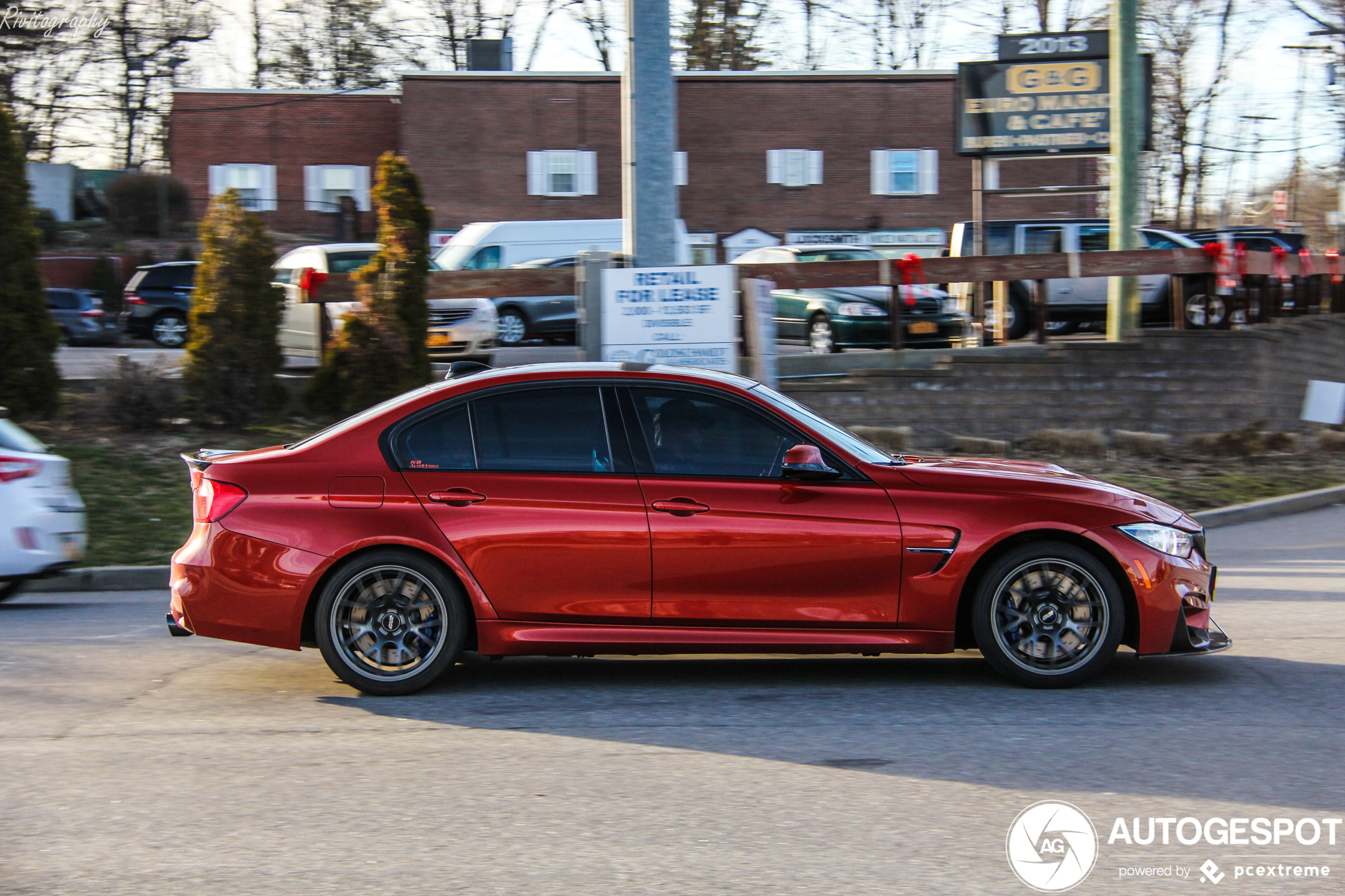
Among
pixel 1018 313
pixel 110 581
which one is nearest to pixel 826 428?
pixel 110 581

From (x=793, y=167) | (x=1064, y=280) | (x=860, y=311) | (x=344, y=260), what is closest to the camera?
(x=860, y=311)

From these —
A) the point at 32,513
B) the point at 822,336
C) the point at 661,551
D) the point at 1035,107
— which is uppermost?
the point at 1035,107

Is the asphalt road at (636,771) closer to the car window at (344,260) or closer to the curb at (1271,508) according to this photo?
the curb at (1271,508)

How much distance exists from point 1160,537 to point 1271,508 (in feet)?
23.8

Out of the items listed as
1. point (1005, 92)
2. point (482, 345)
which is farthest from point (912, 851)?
point (1005, 92)

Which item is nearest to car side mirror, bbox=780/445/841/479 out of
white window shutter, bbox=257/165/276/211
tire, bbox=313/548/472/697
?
tire, bbox=313/548/472/697

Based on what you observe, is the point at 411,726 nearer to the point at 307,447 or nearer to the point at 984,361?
the point at 307,447

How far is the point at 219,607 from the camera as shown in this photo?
5824mm

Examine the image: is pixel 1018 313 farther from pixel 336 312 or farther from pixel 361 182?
pixel 361 182

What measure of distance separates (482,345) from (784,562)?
12.7 m

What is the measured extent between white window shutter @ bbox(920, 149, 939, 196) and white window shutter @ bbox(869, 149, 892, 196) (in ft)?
3.20

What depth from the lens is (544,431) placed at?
19.4 feet

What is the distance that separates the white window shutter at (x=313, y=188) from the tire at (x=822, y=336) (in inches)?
1079

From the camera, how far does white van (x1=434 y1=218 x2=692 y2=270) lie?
73.5 feet
